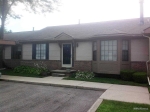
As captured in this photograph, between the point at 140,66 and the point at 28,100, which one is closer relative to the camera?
the point at 28,100

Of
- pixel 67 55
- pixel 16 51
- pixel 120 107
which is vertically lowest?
pixel 120 107

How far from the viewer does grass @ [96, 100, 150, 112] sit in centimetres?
468

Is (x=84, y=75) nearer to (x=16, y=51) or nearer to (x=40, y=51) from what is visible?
(x=40, y=51)

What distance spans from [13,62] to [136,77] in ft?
43.6

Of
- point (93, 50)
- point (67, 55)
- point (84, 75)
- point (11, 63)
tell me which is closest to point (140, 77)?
point (84, 75)

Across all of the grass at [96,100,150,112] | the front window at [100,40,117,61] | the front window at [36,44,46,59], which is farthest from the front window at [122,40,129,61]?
the front window at [36,44,46,59]

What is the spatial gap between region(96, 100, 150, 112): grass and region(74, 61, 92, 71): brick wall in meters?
6.69

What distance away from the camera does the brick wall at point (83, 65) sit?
1208 cm

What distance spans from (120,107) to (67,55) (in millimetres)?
8990

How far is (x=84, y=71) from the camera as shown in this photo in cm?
1211

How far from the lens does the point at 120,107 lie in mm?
4953

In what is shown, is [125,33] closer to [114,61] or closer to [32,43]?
[114,61]

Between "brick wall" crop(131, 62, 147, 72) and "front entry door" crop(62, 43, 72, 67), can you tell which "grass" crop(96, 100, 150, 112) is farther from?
"front entry door" crop(62, 43, 72, 67)

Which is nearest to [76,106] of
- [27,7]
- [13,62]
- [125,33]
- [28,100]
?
[28,100]
